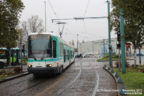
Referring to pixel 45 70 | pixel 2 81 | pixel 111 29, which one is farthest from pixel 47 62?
pixel 111 29

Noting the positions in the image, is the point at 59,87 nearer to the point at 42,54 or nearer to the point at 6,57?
the point at 42,54

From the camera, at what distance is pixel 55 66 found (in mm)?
16406

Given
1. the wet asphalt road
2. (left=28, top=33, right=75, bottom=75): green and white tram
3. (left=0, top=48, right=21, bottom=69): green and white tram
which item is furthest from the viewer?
(left=0, top=48, right=21, bottom=69): green and white tram

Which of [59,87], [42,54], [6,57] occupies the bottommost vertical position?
[59,87]

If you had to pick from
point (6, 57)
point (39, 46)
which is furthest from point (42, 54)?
point (6, 57)

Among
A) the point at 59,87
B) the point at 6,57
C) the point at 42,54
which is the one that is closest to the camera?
the point at 59,87

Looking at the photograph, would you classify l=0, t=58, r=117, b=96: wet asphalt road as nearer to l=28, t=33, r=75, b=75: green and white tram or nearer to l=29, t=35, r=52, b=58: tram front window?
l=28, t=33, r=75, b=75: green and white tram

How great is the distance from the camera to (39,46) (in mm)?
16125

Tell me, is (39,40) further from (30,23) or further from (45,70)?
(30,23)

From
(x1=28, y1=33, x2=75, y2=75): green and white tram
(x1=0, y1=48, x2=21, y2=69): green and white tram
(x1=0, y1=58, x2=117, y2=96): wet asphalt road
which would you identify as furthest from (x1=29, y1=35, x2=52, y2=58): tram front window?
(x1=0, y1=48, x2=21, y2=69): green and white tram

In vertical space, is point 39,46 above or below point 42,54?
above

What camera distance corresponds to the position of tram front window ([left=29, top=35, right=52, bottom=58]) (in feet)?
52.7

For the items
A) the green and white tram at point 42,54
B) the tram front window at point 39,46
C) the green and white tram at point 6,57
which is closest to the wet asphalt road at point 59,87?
the green and white tram at point 42,54

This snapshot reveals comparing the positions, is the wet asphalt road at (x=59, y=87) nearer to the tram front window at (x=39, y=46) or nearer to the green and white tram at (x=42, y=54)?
the green and white tram at (x=42, y=54)
